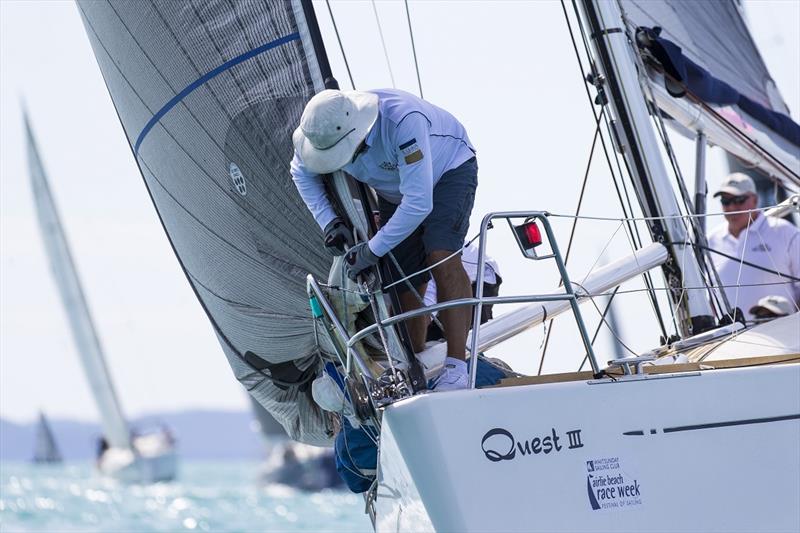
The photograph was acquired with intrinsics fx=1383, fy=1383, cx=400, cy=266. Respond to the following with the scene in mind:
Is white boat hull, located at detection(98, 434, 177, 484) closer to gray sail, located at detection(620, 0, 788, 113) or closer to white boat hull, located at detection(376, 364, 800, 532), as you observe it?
gray sail, located at detection(620, 0, 788, 113)

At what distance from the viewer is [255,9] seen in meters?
4.48

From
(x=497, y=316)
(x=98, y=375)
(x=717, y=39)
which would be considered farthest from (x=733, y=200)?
(x=98, y=375)

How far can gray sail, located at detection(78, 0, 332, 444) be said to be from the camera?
14.8 ft

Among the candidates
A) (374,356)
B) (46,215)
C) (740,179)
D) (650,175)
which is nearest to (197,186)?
(374,356)

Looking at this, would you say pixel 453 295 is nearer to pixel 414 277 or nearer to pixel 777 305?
pixel 414 277

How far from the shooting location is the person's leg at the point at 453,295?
3793 mm

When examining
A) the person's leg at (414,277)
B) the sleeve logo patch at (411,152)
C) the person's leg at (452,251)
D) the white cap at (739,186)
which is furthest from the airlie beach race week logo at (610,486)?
the white cap at (739,186)

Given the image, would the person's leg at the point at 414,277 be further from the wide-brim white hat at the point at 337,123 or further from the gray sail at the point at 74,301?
the gray sail at the point at 74,301

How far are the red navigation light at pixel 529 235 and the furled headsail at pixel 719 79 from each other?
7.50 feet

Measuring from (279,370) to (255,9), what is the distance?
48.2 inches

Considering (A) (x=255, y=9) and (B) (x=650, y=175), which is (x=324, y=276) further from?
(B) (x=650, y=175)

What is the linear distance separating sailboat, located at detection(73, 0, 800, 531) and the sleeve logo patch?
0.27 meters

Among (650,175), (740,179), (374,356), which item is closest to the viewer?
(374,356)

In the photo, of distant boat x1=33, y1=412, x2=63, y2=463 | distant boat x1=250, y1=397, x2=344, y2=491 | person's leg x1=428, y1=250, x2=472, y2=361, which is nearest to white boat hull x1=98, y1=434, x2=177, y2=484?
distant boat x1=250, y1=397, x2=344, y2=491
